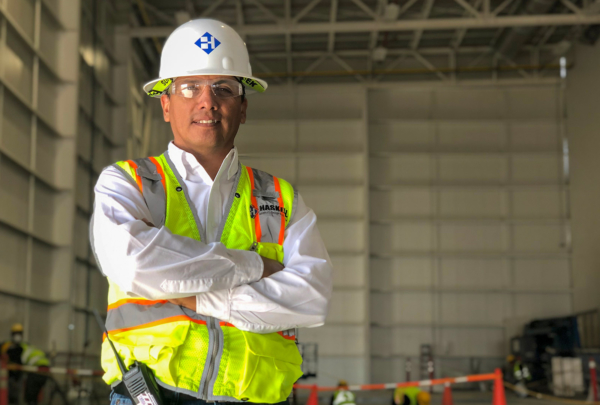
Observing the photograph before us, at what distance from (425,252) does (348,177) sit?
3.52 metres

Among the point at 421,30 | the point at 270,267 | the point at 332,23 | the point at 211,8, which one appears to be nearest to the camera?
the point at 270,267

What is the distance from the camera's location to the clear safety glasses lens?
2.50m

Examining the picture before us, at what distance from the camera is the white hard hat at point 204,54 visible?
8.25 ft

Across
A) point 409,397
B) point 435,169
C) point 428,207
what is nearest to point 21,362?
point 409,397

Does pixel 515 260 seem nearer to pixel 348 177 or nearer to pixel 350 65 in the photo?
pixel 348 177

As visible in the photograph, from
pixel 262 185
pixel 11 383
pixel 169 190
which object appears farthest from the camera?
pixel 11 383

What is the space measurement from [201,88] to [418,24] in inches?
619

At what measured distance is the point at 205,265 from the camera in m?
2.12

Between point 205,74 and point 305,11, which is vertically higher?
point 305,11

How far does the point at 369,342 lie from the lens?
69.1 feet

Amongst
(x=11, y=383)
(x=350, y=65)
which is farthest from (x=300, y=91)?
(x=11, y=383)

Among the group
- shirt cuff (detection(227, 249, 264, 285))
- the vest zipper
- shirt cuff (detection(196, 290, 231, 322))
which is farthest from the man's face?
the vest zipper

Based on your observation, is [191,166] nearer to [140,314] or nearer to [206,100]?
[206,100]

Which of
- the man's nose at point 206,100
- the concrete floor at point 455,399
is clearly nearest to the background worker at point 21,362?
the concrete floor at point 455,399
